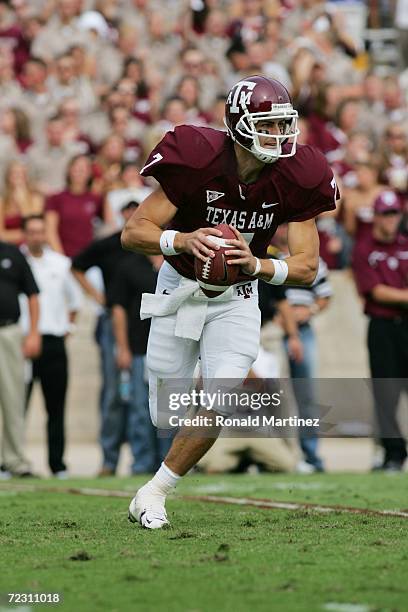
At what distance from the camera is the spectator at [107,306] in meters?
11.3

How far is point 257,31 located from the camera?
1784cm

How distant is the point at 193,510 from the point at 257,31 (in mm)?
11680

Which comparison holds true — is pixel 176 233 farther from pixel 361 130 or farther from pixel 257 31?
pixel 257 31

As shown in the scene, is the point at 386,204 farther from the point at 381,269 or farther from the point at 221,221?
the point at 221,221

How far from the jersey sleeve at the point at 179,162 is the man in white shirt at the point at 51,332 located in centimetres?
519

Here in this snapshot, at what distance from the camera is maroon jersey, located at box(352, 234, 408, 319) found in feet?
36.6

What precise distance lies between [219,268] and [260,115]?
740mm

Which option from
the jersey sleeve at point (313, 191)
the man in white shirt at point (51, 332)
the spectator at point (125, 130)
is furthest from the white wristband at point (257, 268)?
the spectator at point (125, 130)

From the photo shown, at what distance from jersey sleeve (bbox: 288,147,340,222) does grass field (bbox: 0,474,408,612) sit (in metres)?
1.45

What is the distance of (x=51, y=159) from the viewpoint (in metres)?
14.2

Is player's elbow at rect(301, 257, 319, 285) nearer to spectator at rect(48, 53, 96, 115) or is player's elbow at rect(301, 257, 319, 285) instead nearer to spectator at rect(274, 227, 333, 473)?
spectator at rect(274, 227, 333, 473)

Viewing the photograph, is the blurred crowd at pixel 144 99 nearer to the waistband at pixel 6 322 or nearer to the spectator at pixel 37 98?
the spectator at pixel 37 98

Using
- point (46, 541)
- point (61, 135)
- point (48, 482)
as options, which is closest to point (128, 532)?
point (46, 541)

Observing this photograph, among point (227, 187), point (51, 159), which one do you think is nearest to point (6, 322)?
point (51, 159)
